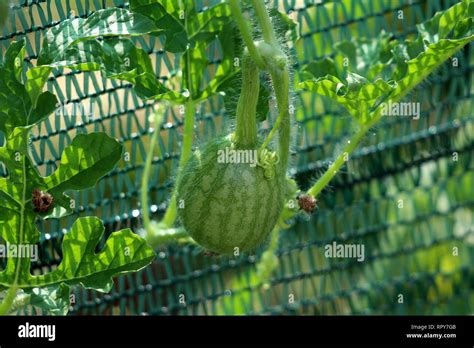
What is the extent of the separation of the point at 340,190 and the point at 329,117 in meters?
0.17

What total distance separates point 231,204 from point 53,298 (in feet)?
0.85

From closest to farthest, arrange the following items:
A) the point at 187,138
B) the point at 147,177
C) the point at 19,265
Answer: the point at 19,265
the point at 187,138
the point at 147,177

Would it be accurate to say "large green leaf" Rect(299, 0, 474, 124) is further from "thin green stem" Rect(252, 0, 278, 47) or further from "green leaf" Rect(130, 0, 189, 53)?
"green leaf" Rect(130, 0, 189, 53)

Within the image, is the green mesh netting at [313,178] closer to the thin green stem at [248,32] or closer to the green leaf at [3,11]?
the green leaf at [3,11]

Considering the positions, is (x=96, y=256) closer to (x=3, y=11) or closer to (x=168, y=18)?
(x=168, y=18)

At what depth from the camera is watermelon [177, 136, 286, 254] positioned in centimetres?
108

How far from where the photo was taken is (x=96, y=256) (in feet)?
3.58

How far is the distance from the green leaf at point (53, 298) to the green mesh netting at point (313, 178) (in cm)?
36

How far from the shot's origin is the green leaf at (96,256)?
3.51 ft

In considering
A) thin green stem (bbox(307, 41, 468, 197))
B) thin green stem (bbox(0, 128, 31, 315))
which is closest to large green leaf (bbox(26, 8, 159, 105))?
thin green stem (bbox(0, 128, 31, 315))

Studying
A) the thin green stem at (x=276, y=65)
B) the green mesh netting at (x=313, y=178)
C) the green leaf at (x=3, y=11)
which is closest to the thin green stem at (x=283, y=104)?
the thin green stem at (x=276, y=65)

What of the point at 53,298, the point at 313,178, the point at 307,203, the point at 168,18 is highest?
the point at 168,18

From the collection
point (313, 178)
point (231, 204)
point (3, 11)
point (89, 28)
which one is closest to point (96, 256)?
point (231, 204)
